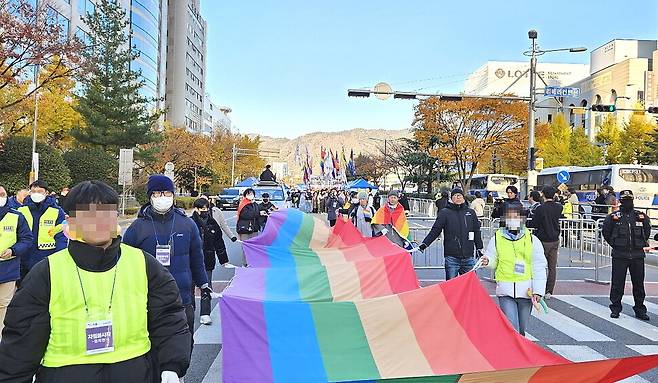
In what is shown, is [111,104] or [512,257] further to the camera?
[111,104]

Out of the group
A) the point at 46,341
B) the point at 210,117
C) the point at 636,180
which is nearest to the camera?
the point at 46,341

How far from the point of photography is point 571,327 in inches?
357

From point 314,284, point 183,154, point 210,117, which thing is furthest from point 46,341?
point 210,117

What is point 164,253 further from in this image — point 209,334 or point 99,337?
point 209,334

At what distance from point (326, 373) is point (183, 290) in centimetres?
157

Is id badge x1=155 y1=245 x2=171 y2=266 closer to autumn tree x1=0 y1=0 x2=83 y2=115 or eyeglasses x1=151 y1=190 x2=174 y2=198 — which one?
eyeglasses x1=151 y1=190 x2=174 y2=198

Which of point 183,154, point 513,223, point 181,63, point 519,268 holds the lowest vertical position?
point 519,268

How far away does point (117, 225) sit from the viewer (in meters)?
3.05

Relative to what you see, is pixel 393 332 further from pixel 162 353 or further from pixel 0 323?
pixel 0 323

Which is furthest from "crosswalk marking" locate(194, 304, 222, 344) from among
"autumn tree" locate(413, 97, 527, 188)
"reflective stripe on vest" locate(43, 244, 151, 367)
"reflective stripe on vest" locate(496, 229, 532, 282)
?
"autumn tree" locate(413, 97, 527, 188)

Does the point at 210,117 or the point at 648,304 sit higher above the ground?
the point at 210,117

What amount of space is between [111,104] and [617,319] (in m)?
39.3

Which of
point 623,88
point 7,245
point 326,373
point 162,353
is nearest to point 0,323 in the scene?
point 7,245

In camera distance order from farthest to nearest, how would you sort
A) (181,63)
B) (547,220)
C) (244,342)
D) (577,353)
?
(181,63)
(547,220)
(577,353)
(244,342)
